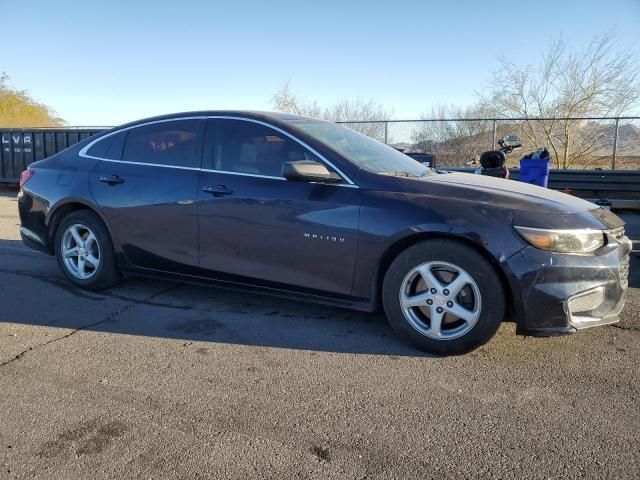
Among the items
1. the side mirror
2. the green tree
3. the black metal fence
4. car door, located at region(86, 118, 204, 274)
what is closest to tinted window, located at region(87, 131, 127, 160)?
car door, located at region(86, 118, 204, 274)

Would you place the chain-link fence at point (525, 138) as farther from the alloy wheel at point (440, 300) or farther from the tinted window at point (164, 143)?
the alloy wheel at point (440, 300)

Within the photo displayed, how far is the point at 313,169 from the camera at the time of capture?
360 cm

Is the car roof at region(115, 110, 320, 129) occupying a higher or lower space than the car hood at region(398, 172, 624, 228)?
higher

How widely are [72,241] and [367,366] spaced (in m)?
3.23

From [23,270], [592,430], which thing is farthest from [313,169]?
[23,270]

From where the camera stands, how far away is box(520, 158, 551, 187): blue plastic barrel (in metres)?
7.44

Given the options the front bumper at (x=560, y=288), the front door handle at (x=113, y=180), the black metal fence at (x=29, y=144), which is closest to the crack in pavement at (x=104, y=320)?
the front door handle at (x=113, y=180)

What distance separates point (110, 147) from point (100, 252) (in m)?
1.00

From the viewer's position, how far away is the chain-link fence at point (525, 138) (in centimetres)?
1305

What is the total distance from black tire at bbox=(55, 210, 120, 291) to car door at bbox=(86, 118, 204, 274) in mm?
162

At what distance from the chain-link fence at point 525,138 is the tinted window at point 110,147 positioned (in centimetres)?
984

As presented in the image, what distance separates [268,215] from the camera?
3838 mm

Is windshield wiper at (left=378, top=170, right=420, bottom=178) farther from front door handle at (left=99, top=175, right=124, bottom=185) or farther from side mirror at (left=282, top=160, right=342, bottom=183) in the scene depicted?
front door handle at (left=99, top=175, right=124, bottom=185)

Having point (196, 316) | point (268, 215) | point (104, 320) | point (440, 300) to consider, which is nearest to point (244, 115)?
point (268, 215)
